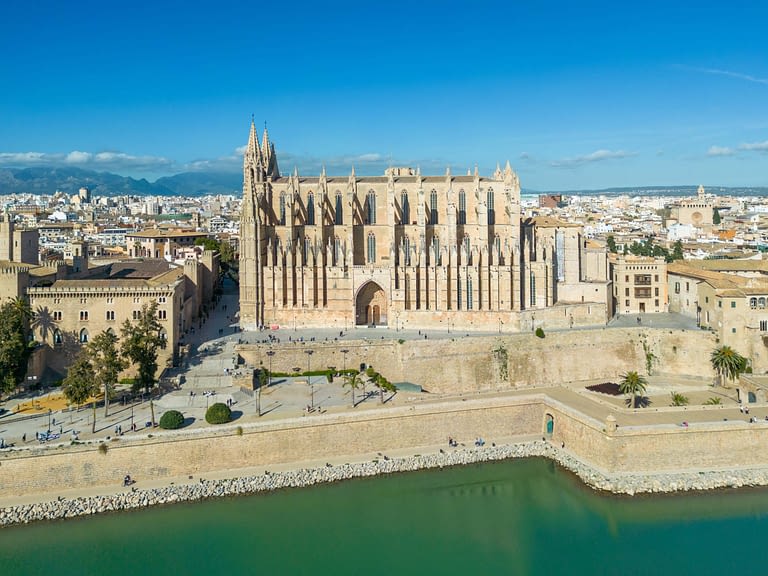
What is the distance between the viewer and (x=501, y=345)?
3462cm

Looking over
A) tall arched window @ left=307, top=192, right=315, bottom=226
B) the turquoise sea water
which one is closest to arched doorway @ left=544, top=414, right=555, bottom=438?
the turquoise sea water

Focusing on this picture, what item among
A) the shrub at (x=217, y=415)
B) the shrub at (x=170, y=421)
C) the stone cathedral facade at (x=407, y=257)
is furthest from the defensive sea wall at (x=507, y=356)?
the shrub at (x=170, y=421)

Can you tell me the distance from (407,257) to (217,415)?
52.6ft

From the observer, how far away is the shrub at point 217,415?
1032 inches

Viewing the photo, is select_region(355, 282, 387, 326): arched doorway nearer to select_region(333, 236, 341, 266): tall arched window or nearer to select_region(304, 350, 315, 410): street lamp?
select_region(333, 236, 341, 266): tall arched window

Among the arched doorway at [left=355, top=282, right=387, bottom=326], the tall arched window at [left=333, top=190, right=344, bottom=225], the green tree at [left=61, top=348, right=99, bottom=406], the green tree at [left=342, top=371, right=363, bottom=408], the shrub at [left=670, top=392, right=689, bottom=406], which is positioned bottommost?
the shrub at [left=670, top=392, right=689, bottom=406]

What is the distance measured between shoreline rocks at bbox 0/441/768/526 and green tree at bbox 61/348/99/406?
4.64 metres

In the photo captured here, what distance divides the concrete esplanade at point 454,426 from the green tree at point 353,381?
0.81m

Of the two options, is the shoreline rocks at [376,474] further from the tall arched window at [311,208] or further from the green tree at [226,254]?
the green tree at [226,254]

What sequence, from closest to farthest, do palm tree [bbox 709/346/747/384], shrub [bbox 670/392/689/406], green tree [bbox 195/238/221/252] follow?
shrub [bbox 670/392/689/406] < palm tree [bbox 709/346/747/384] < green tree [bbox 195/238/221/252]

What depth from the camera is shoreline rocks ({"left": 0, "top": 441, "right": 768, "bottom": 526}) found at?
2319 cm

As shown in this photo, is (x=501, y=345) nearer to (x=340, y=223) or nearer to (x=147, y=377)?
(x=340, y=223)

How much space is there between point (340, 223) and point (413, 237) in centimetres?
456

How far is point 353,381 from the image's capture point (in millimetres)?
29109
